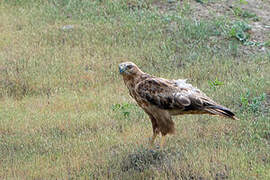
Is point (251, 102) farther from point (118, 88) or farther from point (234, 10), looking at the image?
point (234, 10)

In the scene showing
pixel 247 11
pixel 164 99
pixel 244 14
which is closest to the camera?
pixel 164 99

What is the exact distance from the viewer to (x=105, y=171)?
7.08 meters

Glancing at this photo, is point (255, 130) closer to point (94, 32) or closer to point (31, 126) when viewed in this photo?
point (31, 126)

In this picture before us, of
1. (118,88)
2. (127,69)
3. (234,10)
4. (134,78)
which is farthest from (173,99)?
(234,10)

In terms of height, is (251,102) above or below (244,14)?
above

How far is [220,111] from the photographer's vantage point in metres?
7.10

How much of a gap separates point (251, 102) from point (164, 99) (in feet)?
9.30

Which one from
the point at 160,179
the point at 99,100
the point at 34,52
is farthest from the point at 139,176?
the point at 34,52

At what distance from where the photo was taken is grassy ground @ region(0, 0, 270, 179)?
7.24 m

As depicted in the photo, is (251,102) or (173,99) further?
(251,102)

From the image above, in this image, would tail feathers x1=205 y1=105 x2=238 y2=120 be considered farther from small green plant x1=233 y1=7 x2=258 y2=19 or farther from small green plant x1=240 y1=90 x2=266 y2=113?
small green plant x1=233 y1=7 x2=258 y2=19

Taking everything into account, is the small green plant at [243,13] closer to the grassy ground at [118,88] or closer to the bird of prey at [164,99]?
the grassy ground at [118,88]

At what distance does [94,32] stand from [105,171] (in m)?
7.78

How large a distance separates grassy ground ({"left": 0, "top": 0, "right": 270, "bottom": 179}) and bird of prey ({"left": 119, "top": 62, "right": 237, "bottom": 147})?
0.60m
